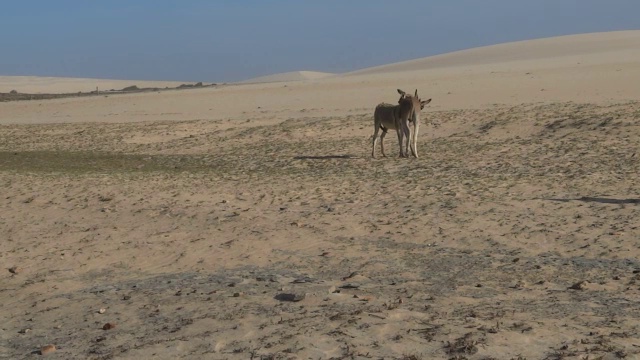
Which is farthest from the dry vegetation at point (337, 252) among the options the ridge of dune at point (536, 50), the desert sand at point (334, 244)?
the ridge of dune at point (536, 50)

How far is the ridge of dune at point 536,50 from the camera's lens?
194 feet

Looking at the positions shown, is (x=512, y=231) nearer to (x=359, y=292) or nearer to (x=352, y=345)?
(x=359, y=292)

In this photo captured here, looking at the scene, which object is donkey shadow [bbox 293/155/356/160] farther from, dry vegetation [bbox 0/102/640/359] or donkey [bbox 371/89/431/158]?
donkey [bbox 371/89/431/158]

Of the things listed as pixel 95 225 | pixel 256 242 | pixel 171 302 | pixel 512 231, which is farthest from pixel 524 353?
pixel 95 225

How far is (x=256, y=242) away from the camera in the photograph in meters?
11.0

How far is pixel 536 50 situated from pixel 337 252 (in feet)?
191

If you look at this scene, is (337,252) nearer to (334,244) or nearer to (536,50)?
(334,244)

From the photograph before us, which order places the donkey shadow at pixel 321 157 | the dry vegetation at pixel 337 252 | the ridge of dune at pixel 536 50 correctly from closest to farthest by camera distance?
the dry vegetation at pixel 337 252, the donkey shadow at pixel 321 157, the ridge of dune at pixel 536 50

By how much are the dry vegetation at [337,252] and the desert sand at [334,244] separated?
0.03 metres

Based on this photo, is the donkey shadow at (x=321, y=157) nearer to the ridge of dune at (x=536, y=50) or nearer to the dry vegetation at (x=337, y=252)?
the dry vegetation at (x=337, y=252)

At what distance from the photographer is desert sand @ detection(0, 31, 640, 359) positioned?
7.25 metres

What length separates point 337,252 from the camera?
1025 cm

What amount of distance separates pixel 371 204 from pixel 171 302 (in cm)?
465

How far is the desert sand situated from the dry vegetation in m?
0.03
